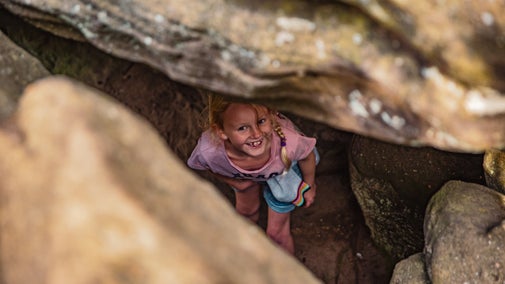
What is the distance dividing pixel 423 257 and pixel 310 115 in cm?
101

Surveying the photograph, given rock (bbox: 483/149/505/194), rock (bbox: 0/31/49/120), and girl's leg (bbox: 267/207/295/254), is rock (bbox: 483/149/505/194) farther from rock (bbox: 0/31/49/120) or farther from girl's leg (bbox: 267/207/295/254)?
rock (bbox: 0/31/49/120)

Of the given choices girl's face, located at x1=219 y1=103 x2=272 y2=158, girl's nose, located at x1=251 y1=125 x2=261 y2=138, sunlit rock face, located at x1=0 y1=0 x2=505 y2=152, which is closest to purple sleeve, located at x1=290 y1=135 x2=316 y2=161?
girl's face, located at x1=219 y1=103 x2=272 y2=158

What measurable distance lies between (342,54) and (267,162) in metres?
1.22

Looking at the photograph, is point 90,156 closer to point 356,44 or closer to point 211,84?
point 211,84

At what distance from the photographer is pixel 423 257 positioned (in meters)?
2.48

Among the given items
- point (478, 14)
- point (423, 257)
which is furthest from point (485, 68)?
point (423, 257)

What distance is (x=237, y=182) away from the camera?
2988 mm

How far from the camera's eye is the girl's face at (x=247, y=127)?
243 cm

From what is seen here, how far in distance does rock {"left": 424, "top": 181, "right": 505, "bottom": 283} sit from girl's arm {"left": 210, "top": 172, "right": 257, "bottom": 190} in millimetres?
980

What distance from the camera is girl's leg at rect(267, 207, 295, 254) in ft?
10.5

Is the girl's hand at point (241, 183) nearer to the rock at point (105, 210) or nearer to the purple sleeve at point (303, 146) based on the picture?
the purple sleeve at point (303, 146)

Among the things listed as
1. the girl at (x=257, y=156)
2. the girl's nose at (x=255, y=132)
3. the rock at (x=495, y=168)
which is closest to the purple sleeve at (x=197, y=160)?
the girl at (x=257, y=156)

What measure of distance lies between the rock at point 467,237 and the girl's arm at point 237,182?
98 cm

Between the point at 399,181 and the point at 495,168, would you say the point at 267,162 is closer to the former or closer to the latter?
the point at 399,181
